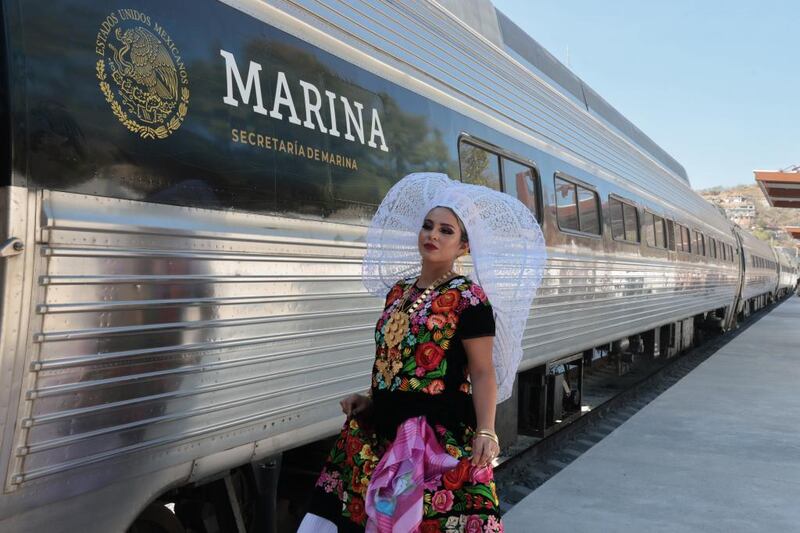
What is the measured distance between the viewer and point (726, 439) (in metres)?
6.02

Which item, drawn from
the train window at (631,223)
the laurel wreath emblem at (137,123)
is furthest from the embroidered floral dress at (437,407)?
the train window at (631,223)

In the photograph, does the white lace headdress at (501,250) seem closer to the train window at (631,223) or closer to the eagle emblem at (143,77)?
the eagle emblem at (143,77)

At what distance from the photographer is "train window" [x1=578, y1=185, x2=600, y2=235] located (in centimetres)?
664

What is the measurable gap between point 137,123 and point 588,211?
5306 millimetres

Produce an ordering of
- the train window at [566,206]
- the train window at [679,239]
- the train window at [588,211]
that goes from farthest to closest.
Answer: the train window at [679,239], the train window at [588,211], the train window at [566,206]

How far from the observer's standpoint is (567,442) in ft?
22.4

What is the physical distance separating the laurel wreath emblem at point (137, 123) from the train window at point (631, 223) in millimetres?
6464

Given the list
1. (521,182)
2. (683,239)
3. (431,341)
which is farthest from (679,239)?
(431,341)

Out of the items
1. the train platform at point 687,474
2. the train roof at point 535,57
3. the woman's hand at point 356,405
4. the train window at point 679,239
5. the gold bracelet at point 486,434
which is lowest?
the train platform at point 687,474

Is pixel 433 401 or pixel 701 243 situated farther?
pixel 701 243

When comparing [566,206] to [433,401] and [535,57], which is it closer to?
[535,57]

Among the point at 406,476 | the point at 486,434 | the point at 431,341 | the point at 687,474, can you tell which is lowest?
the point at 687,474

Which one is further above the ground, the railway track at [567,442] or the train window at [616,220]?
the train window at [616,220]

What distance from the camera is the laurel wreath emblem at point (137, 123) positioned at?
2.09 meters
